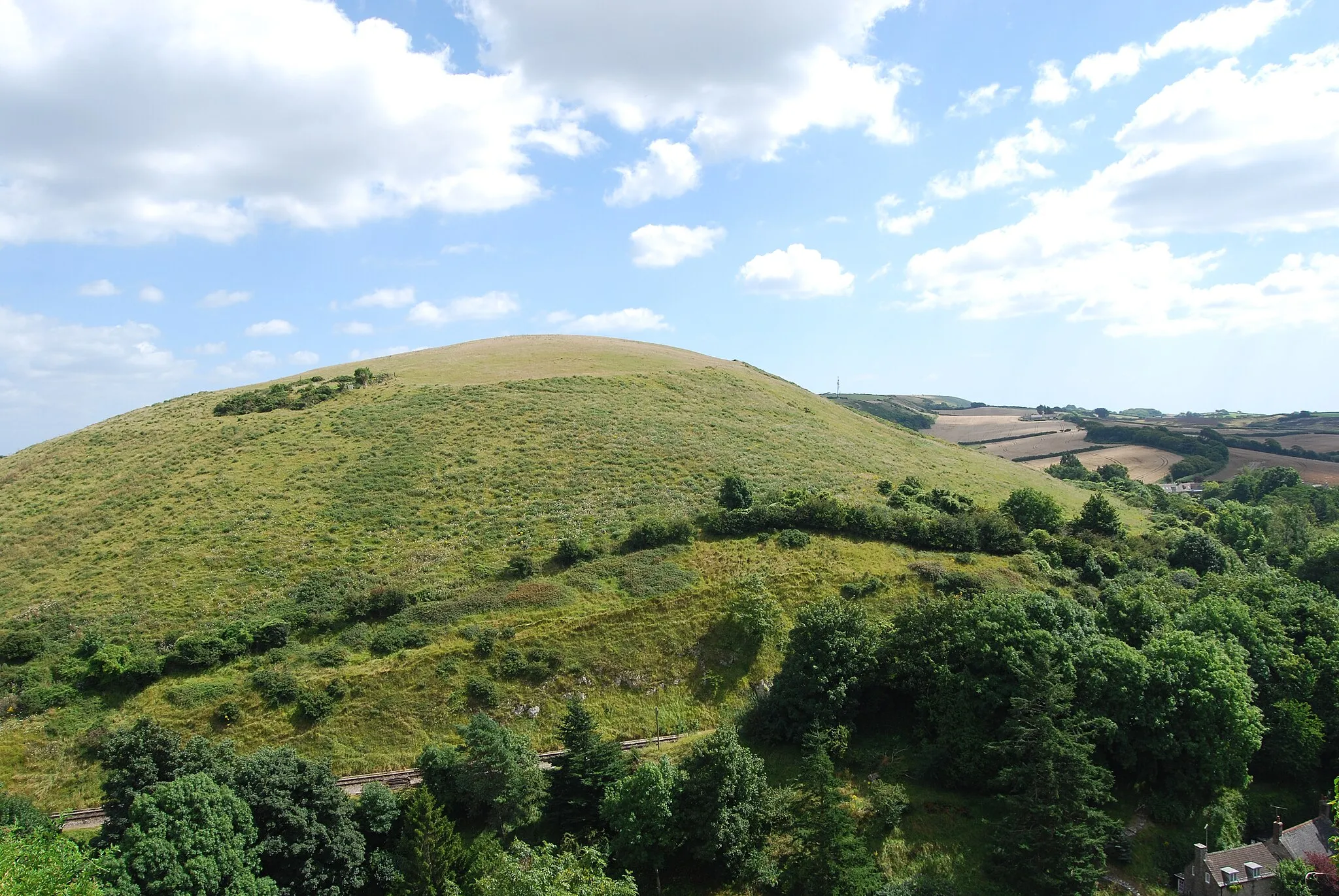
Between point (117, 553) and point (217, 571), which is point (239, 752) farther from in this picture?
point (117, 553)

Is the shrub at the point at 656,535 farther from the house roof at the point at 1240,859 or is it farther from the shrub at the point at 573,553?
the house roof at the point at 1240,859

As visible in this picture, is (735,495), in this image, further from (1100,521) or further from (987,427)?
(987,427)

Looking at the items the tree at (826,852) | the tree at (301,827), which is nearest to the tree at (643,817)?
the tree at (826,852)

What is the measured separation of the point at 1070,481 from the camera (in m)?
99.1

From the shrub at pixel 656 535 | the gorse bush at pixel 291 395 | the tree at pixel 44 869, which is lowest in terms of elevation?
the tree at pixel 44 869

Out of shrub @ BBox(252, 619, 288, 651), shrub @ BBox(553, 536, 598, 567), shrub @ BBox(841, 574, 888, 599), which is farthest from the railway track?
shrub @ BBox(841, 574, 888, 599)

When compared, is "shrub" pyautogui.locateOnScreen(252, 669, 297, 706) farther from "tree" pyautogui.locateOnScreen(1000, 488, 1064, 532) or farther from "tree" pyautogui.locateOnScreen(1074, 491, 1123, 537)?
"tree" pyautogui.locateOnScreen(1074, 491, 1123, 537)

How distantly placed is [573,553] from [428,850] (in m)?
23.2

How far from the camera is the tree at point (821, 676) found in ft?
114

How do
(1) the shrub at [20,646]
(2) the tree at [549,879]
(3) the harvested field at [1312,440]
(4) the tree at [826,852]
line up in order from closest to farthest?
(2) the tree at [549,879], (4) the tree at [826,852], (1) the shrub at [20,646], (3) the harvested field at [1312,440]

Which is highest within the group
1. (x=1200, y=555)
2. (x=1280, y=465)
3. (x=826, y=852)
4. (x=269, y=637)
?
(x=1280, y=465)

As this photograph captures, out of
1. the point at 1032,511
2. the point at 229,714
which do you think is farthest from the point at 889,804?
the point at 1032,511

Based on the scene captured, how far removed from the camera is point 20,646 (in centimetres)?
3916

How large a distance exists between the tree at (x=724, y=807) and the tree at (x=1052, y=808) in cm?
903
